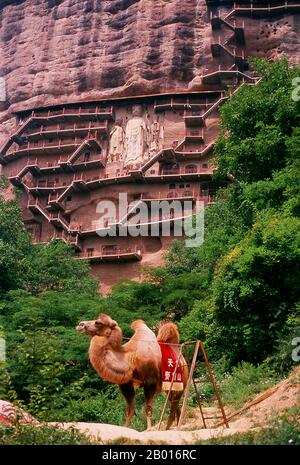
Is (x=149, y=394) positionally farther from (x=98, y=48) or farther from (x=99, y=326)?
(x=98, y=48)

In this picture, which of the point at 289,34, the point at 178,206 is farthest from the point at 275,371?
the point at 289,34

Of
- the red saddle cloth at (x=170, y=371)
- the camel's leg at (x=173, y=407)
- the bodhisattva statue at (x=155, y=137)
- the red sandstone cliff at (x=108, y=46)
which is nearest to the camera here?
the red saddle cloth at (x=170, y=371)

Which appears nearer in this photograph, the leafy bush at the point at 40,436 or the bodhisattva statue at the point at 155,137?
the leafy bush at the point at 40,436

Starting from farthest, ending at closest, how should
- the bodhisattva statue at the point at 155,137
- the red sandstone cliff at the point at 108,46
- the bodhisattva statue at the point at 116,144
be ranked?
1. the red sandstone cliff at the point at 108,46
2. the bodhisattva statue at the point at 116,144
3. the bodhisattva statue at the point at 155,137

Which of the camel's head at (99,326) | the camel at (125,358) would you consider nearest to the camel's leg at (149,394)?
the camel at (125,358)

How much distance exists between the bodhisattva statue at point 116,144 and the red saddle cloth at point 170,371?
32089mm

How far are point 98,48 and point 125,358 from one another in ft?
128

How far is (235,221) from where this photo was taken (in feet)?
66.9

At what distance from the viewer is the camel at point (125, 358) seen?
9.33 m

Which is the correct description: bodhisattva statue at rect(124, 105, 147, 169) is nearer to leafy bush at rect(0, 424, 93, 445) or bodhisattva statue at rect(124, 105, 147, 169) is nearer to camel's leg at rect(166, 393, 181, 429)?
camel's leg at rect(166, 393, 181, 429)

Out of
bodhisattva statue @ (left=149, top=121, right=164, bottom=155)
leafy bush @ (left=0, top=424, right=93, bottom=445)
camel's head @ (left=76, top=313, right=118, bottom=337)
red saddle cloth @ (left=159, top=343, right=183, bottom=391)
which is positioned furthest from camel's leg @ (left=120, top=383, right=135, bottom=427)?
bodhisattva statue @ (left=149, top=121, right=164, bottom=155)

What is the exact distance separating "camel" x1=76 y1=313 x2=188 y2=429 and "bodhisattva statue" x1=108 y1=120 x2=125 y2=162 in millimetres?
32175

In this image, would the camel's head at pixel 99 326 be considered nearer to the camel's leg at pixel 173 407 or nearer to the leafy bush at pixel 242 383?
the camel's leg at pixel 173 407

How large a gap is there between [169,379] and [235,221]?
11.3 meters
